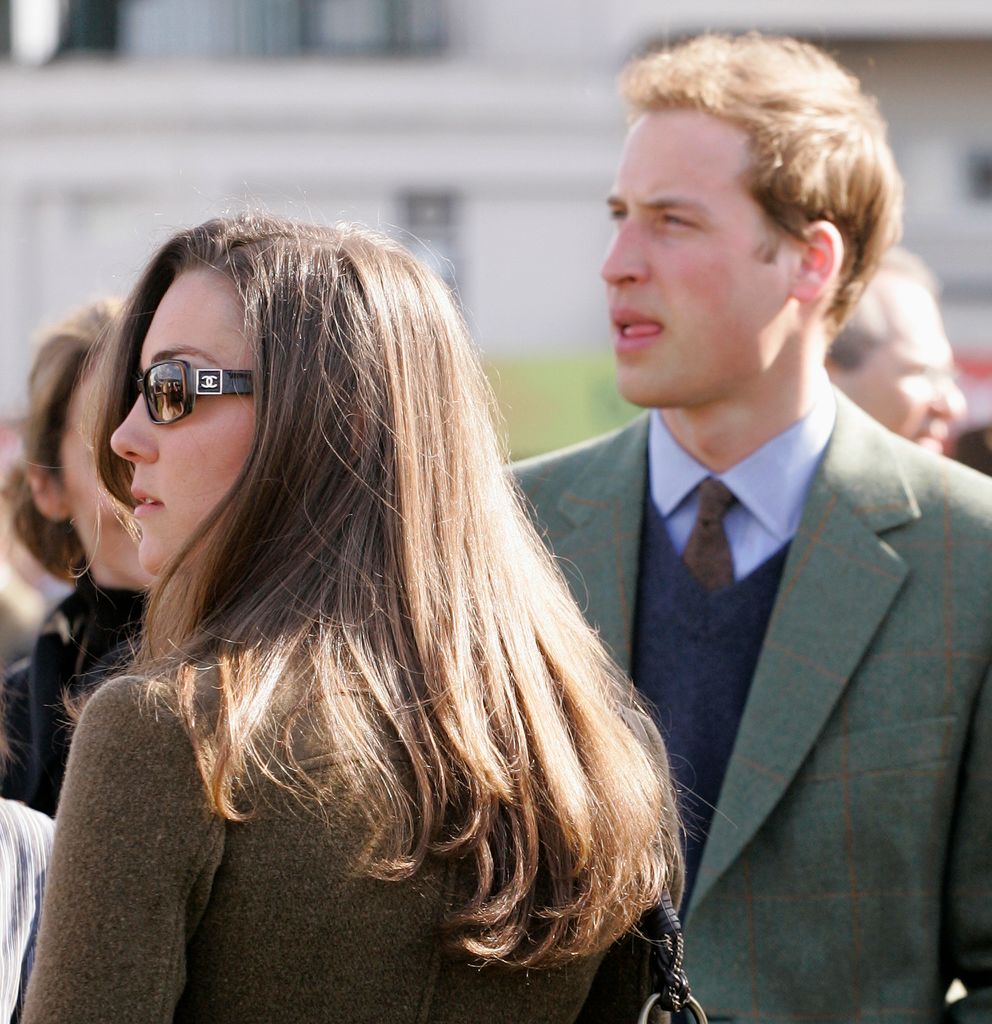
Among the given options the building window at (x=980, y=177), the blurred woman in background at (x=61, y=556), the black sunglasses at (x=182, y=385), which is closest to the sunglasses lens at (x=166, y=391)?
the black sunglasses at (x=182, y=385)

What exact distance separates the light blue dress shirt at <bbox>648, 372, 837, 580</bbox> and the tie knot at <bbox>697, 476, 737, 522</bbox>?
0.04 feet

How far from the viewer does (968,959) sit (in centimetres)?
242

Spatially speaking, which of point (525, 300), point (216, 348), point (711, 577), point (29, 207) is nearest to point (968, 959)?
point (711, 577)

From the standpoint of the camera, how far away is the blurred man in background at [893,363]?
4125 millimetres

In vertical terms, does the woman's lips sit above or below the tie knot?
above

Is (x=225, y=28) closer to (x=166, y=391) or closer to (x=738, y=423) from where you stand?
(x=738, y=423)

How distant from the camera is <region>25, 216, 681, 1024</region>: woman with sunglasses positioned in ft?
4.60

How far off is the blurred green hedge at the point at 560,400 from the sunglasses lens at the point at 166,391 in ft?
35.3

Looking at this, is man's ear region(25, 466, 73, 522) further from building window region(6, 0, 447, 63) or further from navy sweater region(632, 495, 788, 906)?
building window region(6, 0, 447, 63)

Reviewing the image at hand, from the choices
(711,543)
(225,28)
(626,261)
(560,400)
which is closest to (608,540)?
(711,543)

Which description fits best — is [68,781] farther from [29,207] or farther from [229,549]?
[29,207]

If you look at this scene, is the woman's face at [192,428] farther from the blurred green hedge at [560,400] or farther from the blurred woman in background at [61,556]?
the blurred green hedge at [560,400]

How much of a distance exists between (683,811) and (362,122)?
48.6ft

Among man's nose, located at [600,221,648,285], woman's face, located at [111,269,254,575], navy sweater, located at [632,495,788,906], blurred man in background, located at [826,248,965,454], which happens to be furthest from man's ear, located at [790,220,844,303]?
woman's face, located at [111,269,254,575]
